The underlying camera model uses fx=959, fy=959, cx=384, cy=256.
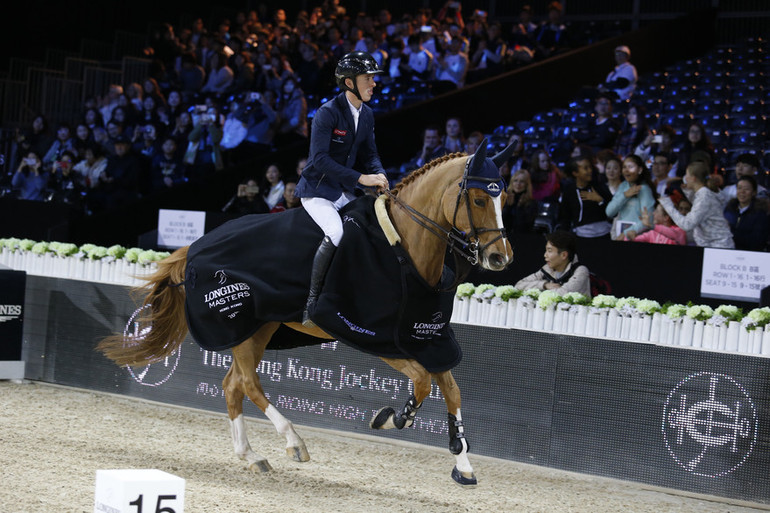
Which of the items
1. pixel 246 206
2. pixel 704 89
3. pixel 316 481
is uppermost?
pixel 704 89

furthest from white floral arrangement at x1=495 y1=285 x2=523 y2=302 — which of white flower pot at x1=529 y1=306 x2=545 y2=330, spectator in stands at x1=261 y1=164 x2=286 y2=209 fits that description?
spectator in stands at x1=261 y1=164 x2=286 y2=209

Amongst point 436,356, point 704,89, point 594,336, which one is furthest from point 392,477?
point 704,89

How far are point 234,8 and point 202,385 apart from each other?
16.4 m

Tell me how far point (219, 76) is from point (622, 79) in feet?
22.3

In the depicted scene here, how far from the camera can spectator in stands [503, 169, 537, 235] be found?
31.2 ft

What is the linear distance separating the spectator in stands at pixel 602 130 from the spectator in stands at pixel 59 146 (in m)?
8.45

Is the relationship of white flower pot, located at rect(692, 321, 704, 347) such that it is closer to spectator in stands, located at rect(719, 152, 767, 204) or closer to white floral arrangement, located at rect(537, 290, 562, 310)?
white floral arrangement, located at rect(537, 290, 562, 310)

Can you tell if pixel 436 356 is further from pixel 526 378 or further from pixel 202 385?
pixel 202 385

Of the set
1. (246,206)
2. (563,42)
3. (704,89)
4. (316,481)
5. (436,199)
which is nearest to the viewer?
(436,199)

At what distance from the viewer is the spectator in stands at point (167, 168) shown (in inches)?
549

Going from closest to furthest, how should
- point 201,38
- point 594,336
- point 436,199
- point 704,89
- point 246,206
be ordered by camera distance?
point 436,199 < point 594,336 < point 246,206 < point 704,89 < point 201,38

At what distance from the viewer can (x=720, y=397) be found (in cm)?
613

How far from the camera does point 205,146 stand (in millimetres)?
14125

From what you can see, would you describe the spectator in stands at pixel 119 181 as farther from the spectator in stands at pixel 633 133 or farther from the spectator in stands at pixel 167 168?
the spectator in stands at pixel 633 133
